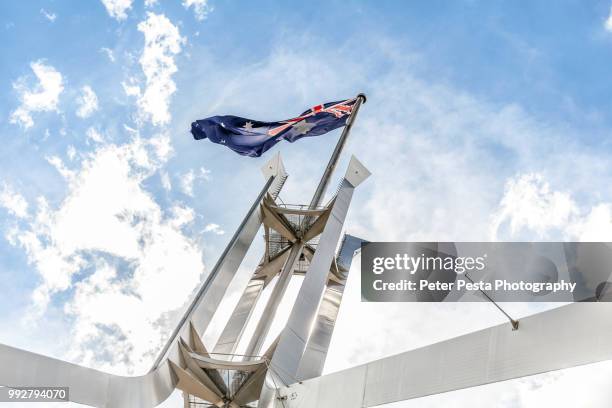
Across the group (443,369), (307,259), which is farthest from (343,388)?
(307,259)

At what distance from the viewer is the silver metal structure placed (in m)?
6.87

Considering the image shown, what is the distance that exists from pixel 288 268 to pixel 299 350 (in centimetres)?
740

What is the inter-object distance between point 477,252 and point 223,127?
1215 centimetres

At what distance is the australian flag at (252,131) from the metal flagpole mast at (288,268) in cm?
132

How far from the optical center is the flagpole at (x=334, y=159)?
69.7ft

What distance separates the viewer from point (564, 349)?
6531 mm

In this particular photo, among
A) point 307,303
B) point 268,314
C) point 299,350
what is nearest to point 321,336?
point 268,314

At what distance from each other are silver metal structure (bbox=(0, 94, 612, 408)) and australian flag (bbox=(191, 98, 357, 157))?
1.20 m

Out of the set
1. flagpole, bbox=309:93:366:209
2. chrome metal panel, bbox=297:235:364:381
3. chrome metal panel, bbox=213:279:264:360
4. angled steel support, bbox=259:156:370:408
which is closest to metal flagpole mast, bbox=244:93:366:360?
flagpole, bbox=309:93:366:209

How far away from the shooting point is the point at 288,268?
19906mm

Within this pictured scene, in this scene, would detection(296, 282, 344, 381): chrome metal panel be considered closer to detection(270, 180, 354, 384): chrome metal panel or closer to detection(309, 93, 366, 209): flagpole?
detection(270, 180, 354, 384): chrome metal panel

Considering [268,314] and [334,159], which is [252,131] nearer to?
[334,159]

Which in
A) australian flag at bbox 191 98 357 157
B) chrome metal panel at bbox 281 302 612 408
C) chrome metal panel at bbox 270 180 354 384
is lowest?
chrome metal panel at bbox 281 302 612 408

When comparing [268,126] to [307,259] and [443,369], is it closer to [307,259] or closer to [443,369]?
[307,259]
